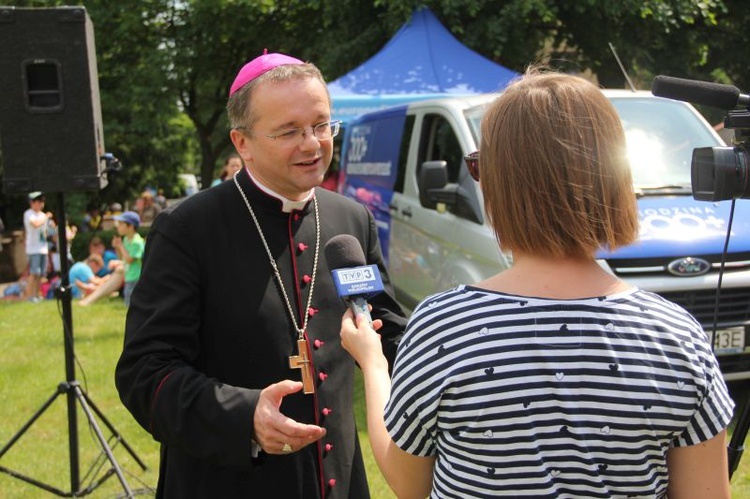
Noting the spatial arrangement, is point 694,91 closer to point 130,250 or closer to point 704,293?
point 704,293

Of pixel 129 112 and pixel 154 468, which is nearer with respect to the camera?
pixel 154 468

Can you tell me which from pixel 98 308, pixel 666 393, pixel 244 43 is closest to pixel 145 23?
pixel 244 43

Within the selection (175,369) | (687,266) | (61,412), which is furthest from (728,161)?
(61,412)

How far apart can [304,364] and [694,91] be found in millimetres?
1145

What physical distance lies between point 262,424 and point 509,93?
0.89 m

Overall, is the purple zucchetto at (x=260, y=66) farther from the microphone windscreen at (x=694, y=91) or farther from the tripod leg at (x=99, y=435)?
the tripod leg at (x=99, y=435)

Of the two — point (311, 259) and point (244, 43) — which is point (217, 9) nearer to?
point (244, 43)

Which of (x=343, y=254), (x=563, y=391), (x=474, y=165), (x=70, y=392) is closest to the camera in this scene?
(x=563, y=391)

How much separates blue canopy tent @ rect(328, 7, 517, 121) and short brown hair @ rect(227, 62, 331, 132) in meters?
8.46

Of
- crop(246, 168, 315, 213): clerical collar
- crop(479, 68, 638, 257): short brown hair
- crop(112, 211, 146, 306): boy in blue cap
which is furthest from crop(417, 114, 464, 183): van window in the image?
crop(112, 211, 146, 306): boy in blue cap

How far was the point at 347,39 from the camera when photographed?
48.7ft

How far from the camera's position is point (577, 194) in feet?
4.70

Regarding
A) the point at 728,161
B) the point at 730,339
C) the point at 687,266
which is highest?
the point at 728,161

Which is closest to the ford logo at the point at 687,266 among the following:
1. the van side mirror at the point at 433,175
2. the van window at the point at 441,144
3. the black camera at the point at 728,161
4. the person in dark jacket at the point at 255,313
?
the van side mirror at the point at 433,175
